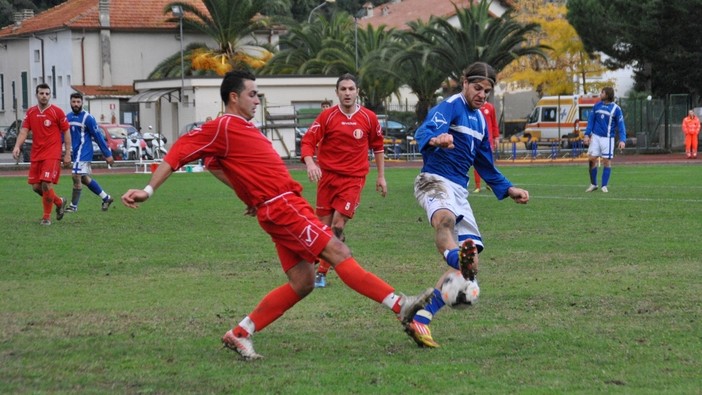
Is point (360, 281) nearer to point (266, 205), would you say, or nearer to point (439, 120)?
point (266, 205)

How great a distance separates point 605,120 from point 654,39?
89.5ft

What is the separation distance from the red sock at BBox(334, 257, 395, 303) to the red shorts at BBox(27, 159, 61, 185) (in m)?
10.8

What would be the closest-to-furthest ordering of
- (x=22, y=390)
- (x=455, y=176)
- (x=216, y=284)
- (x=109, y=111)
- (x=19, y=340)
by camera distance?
(x=22, y=390), (x=19, y=340), (x=455, y=176), (x=216, y=284), (x=109, y=111)

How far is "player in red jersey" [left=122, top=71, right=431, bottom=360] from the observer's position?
7391 millimetres

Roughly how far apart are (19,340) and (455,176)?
10.8ft

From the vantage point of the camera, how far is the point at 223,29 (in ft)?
199

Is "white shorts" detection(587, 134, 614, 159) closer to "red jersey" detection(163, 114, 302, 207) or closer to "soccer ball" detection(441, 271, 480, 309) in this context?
"soccer ball" detection(441, 271, 480, 309)

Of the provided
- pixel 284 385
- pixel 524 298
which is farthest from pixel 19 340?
pixel 524 298

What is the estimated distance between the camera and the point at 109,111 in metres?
64.6

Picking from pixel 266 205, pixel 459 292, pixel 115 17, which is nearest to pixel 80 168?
pixel 266 205

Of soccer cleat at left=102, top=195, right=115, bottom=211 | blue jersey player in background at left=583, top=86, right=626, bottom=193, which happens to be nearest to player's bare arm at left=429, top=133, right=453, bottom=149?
soccer cleat at left=102, top=195, right=115, bottom=211

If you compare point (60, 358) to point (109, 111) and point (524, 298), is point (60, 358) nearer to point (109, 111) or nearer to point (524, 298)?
point (524, 298)

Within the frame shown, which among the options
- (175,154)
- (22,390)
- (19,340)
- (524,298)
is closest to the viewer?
(22,390)

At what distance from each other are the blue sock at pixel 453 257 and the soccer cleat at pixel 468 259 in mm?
297
